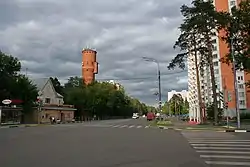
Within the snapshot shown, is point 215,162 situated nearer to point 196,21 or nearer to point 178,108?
point 196,21

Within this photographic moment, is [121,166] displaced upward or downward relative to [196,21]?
downward

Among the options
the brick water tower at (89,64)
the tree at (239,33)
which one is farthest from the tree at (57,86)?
the tree at (239,33)

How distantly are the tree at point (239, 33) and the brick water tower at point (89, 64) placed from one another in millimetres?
111491

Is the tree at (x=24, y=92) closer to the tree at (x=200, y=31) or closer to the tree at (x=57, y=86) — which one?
the tree at (x=200, y=31)

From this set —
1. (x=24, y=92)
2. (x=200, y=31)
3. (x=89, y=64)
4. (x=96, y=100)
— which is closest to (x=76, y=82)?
(x=89, y=64)

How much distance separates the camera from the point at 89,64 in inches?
5792

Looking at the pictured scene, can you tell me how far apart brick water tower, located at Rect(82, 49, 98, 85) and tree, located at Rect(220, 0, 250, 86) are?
111491 millimetres

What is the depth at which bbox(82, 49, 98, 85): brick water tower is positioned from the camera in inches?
5797

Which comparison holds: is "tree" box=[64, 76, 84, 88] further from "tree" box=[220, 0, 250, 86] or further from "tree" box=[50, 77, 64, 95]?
"tree" box=[220, 0, 250, 86]

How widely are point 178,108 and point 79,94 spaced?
7123 centimetres

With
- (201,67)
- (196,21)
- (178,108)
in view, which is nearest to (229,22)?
(196,21)

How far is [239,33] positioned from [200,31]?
10.3 metres

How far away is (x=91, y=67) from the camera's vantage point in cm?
14812

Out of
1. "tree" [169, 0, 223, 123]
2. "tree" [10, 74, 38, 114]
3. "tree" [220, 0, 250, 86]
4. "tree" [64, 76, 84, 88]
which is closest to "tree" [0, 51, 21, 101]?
"tree" [10, 74, 38, 114]
